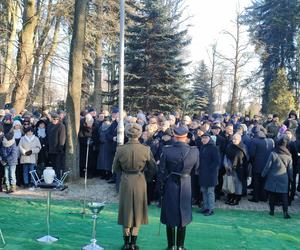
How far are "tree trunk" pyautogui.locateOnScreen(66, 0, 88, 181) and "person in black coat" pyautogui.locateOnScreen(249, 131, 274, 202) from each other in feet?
18.2

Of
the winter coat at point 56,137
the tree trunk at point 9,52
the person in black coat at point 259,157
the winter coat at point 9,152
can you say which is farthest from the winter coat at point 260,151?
the tree trunk at point 9,52

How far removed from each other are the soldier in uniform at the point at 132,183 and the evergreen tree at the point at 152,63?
65.4ft

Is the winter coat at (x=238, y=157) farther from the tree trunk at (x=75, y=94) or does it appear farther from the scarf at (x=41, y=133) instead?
the scarf at (x=41, y=133)

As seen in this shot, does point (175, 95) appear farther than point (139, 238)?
Yes

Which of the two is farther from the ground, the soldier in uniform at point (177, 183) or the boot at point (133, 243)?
the soldier in uniform at point (177, 183)

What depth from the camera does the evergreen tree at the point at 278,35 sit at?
40.6 metres

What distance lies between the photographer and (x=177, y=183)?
6.81m

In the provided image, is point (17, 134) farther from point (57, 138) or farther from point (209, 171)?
point (209, 171)

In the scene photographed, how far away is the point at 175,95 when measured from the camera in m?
27.5

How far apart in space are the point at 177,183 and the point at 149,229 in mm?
2172

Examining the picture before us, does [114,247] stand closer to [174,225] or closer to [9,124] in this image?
[174,225]

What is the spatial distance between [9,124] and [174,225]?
7.87 m

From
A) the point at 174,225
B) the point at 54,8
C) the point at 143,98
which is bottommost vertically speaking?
the point at 174,225

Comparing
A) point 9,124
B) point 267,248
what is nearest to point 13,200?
point 9,124
